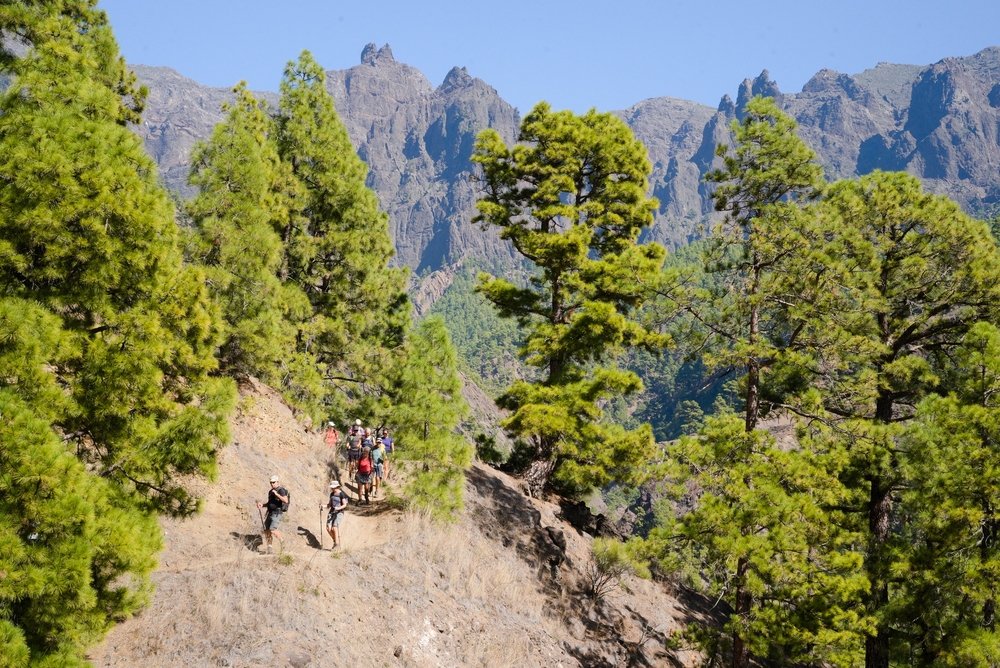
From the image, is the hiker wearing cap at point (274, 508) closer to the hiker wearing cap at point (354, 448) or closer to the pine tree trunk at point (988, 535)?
the hiker wearing cap at point (354, 448)

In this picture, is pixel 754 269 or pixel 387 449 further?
pixel 387 449

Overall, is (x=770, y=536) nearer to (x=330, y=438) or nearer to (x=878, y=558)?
(x=878, y=558)

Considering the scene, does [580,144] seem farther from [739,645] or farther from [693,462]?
[739,645]

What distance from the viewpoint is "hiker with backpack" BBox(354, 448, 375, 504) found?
44.9ft

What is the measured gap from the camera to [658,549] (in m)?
11.2

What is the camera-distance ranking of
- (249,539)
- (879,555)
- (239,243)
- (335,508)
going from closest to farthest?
1. (879,555)
2. (335,508)
3. (249,539)
4. (239,243)

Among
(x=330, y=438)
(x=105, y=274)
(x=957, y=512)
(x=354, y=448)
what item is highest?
(x=105, y=274)

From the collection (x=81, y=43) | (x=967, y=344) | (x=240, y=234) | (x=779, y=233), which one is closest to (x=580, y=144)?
(x=779, y=233)

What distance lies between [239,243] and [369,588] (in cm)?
765

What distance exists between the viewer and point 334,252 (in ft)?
60.4

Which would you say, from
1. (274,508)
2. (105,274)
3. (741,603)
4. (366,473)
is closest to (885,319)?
(741,603)

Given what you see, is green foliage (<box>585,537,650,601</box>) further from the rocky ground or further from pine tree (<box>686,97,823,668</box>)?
pine tree (<box>686,97,823,668</box>)

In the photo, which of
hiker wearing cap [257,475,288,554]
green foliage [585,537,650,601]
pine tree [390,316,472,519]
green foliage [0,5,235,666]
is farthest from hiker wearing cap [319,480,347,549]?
green foliage [585,537,650,601]

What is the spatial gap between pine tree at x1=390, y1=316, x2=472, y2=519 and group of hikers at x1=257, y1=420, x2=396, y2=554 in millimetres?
807
